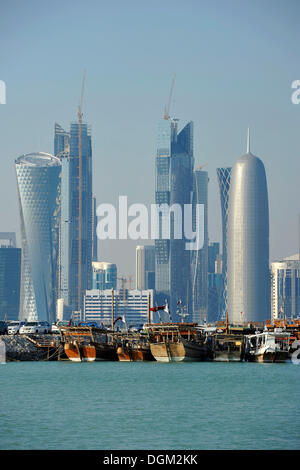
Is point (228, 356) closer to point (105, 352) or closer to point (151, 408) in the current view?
point (105, 352)

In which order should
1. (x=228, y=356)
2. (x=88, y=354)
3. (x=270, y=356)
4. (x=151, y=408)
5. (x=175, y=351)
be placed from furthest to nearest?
(x=228, y=356) → (x=88, y=354) → (x=270, y=356) → (x=175, y=351) → (x=151, y=408)

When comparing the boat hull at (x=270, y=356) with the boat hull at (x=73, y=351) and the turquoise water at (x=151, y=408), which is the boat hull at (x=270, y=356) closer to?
the turquoise water at (x=151, y=408)

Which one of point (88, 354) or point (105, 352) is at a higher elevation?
point (105, 352)

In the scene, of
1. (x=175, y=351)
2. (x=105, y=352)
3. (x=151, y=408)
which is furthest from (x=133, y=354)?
(x=151, y=408)

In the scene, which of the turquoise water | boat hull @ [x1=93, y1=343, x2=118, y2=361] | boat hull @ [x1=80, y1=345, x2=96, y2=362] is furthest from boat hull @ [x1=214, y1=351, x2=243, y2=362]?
the turquoise water

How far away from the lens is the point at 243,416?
70.1m

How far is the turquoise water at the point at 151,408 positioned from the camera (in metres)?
59.2

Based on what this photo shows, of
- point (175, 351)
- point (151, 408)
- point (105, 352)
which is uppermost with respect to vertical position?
point (175, 351)

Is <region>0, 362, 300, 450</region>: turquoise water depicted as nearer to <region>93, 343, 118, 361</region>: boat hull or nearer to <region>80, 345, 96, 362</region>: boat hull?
<region>80, 345, 96, 362</region>: boat hull

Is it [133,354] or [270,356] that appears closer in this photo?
[270,356]

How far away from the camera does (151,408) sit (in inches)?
2958
